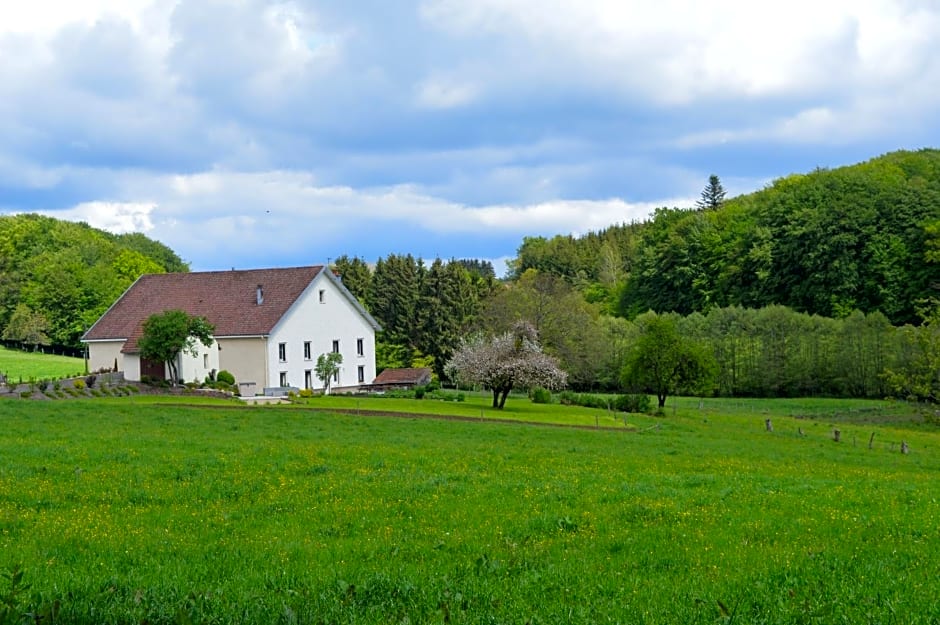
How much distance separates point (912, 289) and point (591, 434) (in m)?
63.8

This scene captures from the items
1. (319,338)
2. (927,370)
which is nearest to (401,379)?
(319,338)

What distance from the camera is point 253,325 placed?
62125 millimetres

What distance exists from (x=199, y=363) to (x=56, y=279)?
143 feet

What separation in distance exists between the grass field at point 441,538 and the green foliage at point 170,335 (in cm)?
3483

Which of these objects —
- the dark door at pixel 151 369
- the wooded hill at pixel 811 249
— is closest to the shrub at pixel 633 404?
the dark door at pixel 151 369

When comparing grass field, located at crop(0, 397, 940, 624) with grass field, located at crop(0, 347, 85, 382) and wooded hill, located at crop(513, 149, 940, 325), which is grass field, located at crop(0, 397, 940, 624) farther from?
wooded hill, located at crop(513, 149, 940, 325)

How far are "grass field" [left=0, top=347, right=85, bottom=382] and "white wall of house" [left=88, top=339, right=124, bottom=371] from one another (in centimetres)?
482

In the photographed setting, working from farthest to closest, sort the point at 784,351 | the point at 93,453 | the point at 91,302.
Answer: the point at 91,302 → the point at 784,351 → the point at 93,453

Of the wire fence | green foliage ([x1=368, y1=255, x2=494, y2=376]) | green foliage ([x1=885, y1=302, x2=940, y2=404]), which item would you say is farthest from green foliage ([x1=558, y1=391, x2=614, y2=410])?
the wire fence

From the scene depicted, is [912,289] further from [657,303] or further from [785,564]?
[785,564]

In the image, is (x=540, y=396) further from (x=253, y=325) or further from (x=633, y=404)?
(x=253, y=325)

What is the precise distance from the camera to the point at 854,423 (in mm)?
53312

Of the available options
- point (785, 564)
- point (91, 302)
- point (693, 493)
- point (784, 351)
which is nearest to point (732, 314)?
point (784, 351)

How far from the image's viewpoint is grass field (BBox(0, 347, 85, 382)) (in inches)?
2840
